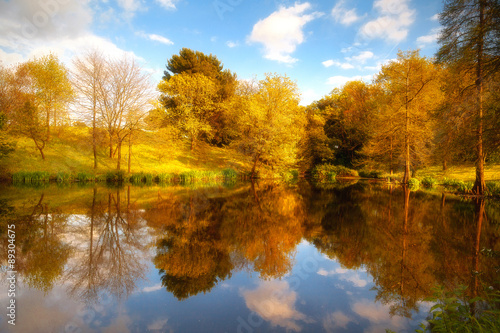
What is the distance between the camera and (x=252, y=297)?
443cm

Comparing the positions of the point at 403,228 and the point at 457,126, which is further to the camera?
the point at 457,126

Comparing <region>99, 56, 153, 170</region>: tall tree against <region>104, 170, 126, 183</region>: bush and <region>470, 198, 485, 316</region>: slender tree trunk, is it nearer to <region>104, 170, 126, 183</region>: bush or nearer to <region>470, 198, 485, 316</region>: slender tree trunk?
<region>104, 170, 126, 183</region>: bush

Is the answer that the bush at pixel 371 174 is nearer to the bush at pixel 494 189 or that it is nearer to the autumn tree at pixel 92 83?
the bush at pixel 494 189

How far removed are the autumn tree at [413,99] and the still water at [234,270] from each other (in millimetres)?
17795

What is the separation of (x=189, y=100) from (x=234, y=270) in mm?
32766

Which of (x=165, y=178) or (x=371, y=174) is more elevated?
(x=371, y=174)

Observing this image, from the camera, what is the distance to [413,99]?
82.9 feet

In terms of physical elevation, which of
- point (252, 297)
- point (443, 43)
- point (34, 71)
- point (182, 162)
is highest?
point (34, 71)

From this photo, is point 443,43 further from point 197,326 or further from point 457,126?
point 197,326

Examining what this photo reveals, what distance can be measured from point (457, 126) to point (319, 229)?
34.3ft

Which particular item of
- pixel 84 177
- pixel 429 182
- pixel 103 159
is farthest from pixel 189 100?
pixel 429 182

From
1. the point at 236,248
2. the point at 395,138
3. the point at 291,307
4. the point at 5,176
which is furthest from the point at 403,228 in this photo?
the point at 5,176

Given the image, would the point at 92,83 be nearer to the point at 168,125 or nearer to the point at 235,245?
the point at 168,125

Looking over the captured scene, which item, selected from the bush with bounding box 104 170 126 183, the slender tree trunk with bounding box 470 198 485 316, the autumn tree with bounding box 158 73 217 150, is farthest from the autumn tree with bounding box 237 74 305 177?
the slender tree trunk with bounding box 470 198 485 316
